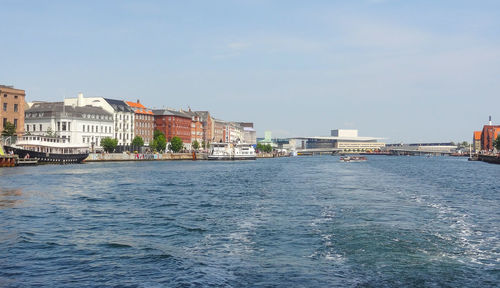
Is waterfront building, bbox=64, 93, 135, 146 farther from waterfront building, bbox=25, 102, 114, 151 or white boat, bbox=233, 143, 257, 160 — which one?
white boat, bbox=233, 143, 257, 160

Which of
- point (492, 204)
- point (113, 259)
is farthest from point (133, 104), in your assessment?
point (113, 259)

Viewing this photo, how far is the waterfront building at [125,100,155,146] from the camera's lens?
6673 inches

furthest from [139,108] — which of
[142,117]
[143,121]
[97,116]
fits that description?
[97,116]

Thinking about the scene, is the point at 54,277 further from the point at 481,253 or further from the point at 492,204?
the point at 492,204

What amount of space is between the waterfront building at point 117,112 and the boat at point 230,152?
92.2 feet

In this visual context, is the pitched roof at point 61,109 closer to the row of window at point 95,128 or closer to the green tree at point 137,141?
the row of window at point 95,128

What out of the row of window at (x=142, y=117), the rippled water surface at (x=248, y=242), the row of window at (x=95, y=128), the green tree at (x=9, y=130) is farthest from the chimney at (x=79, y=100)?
the rippled water surface at (x=248, y=242)

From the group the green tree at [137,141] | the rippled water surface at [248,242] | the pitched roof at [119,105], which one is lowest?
the rippled water surface at [248,242]

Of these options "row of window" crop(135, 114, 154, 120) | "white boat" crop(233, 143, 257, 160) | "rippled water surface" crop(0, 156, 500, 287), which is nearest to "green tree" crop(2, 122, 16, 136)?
"rippled water surface" crop(0, 156, 500, 287)

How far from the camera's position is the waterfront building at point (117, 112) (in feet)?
510

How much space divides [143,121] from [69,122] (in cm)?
3942

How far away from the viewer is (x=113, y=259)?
57.6 ft

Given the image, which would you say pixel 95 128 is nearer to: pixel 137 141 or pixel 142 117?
pixel 137 141

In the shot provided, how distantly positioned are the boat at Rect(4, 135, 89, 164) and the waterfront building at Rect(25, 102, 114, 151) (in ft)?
67.3
